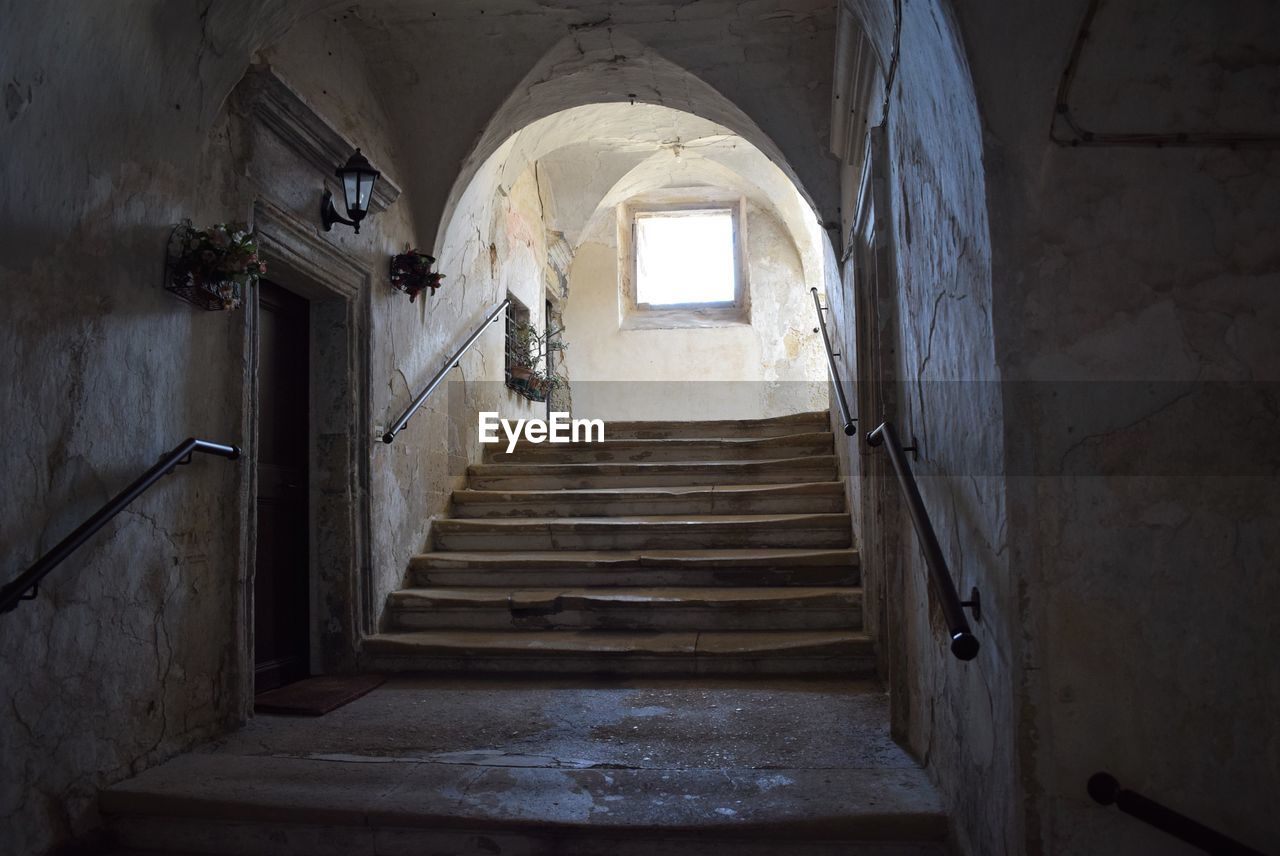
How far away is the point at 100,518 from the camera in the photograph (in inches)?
99.3

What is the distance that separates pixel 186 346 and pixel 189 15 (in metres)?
1.10

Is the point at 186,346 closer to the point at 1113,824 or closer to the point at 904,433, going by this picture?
the point at 904,433

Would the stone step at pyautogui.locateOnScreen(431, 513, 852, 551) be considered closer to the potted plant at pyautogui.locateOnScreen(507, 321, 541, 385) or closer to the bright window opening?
the potted plant at pyautogui.locateOnScreen(507, 321, 541, 385)

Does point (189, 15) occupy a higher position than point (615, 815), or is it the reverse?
point (189, 15)

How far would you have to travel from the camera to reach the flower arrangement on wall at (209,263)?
118 inches

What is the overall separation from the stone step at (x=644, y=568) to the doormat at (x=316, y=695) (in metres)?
0.90

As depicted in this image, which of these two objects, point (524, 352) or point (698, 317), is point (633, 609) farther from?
point (698, 317)

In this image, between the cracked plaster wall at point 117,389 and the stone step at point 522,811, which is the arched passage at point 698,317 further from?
the stone step at point 522,811

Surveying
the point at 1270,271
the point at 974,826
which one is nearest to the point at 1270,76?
the point at 1270,271

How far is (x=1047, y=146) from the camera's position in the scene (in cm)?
176

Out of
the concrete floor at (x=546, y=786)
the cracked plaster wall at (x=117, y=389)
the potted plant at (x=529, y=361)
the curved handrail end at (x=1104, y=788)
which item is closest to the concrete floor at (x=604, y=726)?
the concrete floor at (x=546, y=786)

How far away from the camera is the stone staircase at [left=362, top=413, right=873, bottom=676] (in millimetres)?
4250

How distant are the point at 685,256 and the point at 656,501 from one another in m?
5.50

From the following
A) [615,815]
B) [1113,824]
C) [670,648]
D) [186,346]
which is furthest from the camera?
[670,648]
